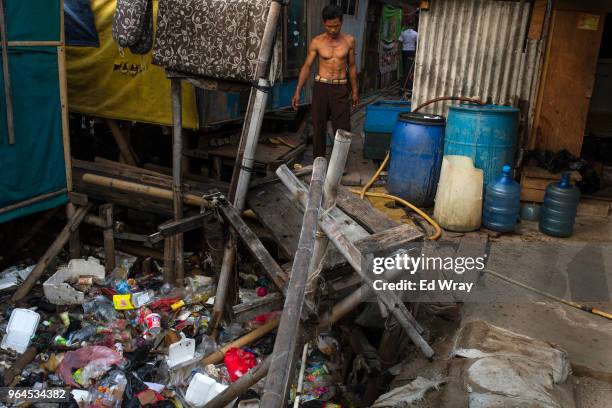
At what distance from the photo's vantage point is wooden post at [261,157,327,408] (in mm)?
1907

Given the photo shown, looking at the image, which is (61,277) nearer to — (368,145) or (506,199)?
(368,145)

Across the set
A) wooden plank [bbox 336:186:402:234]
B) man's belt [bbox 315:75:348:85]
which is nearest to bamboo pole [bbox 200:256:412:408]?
wooden plank [bbox 336:186:402:234]

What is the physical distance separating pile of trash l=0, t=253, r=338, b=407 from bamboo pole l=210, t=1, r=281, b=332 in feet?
1.85

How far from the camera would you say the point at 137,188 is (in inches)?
311

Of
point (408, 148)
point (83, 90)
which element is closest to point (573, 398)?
point (408, 148)

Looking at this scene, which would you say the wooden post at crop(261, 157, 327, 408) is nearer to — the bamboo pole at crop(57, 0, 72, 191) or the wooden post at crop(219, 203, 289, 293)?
the wooden post at crop(219, 203, 289, 293)

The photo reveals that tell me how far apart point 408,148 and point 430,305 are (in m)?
2.53

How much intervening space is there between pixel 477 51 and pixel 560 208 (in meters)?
2.55

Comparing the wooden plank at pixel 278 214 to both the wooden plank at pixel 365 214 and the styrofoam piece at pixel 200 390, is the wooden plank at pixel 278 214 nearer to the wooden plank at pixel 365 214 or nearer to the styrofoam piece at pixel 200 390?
the wooden plank at pixel 365 214

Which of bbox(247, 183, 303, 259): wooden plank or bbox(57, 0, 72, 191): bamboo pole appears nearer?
bbox(247, 183, 303, 259): wooden plank

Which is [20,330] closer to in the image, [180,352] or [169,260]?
[180,352]

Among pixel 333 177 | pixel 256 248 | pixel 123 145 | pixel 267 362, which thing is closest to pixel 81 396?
pixel 256 248

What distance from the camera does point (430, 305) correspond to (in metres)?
4.86

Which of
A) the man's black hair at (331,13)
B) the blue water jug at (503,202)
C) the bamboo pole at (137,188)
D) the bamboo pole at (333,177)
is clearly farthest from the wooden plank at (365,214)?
the man's black hair at (331,13)
